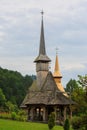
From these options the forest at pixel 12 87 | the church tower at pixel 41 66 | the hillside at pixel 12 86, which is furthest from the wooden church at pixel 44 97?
the hillside at pixel 12 86

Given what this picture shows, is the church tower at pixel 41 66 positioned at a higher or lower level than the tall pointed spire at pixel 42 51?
lower

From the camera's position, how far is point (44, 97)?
181ft

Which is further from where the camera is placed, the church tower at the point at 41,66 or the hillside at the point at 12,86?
the hillside at the point at 12,86

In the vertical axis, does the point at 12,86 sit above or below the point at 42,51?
above

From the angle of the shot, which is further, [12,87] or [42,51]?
[12,87]

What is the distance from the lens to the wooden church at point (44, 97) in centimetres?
5406

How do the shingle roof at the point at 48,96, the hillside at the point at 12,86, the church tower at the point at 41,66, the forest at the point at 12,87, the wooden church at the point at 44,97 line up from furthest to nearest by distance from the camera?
1. the hillside at the point at 12,86
2. the forest at the point at 12,87
3. the church tower at the point at 41,66
4. the wooden church at the point at 44,97
5. the shingle roof at the point at 48,96

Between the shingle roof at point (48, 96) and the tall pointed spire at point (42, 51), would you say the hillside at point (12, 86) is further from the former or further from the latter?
the shingle roof at point (48, 96)

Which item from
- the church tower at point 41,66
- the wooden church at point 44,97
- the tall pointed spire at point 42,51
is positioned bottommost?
the wooden church at point 44,97

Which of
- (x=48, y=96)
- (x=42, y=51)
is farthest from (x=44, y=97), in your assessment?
(x=42, y=51)

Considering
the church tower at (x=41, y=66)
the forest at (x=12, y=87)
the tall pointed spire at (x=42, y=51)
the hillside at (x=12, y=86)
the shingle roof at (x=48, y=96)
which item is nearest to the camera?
the shingle roof at (x=48, y=96)

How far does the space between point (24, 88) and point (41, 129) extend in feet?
296

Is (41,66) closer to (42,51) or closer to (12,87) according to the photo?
(42,51)

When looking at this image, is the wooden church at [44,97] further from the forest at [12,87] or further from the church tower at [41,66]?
the forest at [12,87]
